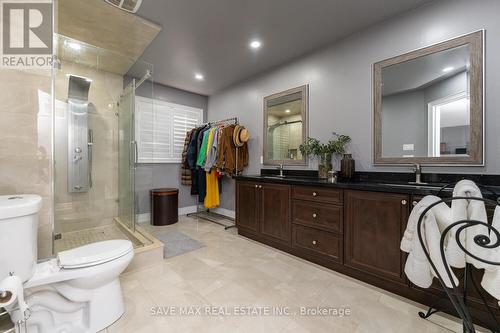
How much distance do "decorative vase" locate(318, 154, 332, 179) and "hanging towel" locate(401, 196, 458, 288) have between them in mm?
1451

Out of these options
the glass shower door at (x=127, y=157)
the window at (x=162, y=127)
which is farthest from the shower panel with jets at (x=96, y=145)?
the window at (x=162, y=127)

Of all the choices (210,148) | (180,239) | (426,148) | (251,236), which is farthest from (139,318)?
(426,148)

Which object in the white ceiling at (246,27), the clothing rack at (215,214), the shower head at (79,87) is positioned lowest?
the clothing rack at (215,214)

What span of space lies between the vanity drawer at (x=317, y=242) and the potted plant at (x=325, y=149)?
27.5 inches

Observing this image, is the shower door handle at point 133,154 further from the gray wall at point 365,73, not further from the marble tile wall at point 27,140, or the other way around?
the gray wall at point 365,73

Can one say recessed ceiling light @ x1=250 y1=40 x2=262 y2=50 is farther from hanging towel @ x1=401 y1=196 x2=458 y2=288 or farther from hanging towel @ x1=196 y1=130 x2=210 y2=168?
hanging towel @ x1=401 y1=196 x2=458 y2=288

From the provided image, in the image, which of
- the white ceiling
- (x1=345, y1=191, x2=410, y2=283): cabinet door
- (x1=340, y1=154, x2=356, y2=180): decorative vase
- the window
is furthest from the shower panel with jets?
(x1=340, y1=154, x2=356, y2=180): decorative vase

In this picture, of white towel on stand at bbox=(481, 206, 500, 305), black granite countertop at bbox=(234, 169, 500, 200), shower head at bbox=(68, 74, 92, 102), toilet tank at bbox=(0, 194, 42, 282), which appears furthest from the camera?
shower head at bbox=(68, 74, 92, 102)

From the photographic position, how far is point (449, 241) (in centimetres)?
93

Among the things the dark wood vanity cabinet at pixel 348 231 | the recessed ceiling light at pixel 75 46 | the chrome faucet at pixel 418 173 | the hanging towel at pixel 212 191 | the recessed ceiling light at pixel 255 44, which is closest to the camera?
the dark wood vanity cabinet at pixel 348 231

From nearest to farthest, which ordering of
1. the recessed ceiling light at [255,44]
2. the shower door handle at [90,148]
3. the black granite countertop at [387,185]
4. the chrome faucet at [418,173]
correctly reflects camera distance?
the black granite countertop at [387,185], the chrome faucet at [418,173], the recessed ceiling light at [255,44], the shower door handle at [90,148]

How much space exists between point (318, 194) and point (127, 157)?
104 inches

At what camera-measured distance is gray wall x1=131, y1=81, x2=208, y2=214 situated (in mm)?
3467

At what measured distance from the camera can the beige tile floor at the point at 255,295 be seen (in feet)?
4.48
